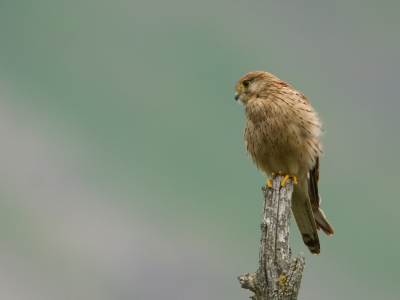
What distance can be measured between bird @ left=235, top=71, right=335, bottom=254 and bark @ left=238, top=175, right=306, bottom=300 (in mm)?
1064

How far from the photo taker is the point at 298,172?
4594mm

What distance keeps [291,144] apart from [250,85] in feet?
2.78

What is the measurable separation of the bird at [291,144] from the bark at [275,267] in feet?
3.49

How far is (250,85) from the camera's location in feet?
16.3

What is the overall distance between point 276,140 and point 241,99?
703 millimetres

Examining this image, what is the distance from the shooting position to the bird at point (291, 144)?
444cm

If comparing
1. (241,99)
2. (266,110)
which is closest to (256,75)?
(241,99)

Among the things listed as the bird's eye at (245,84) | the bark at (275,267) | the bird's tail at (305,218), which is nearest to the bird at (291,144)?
the bird's tail at (305,218)

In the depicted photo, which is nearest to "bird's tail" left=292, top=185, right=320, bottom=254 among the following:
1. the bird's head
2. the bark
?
the bird's head

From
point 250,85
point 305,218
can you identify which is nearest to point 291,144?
point 305,218

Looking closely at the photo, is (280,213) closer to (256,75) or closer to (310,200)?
(310,200)

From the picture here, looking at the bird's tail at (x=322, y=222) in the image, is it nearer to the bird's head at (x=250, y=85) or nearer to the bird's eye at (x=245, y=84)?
the bird's head at (x=250, y=85)

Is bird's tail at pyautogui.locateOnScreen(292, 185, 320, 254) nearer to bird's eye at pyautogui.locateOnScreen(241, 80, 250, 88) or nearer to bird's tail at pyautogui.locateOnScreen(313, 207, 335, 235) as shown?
bird's tail at pyautogui.locateOnScreen(313, 207, 335, 235)

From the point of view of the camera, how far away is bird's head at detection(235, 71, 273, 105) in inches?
191
